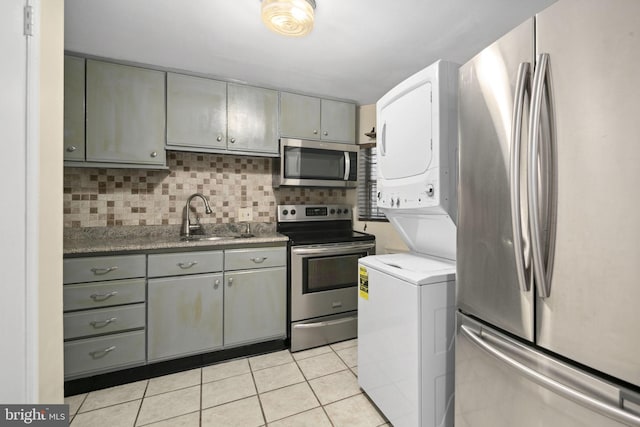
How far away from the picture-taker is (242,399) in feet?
5.96

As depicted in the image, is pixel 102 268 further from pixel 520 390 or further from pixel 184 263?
pixel 520 390

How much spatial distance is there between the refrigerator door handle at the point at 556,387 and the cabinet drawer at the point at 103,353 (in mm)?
2125

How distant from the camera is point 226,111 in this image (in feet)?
8.14

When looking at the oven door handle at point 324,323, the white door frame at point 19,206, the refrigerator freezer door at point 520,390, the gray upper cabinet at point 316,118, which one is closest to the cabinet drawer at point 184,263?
the oven door handle at point 324,323

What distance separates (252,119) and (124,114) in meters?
0.98

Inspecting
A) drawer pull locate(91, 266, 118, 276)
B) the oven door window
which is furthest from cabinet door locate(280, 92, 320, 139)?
drawer pull locate(91, 266, 118, 276)

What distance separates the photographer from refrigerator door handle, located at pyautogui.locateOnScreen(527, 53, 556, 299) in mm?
815

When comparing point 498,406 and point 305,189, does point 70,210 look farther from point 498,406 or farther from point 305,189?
point 498,406

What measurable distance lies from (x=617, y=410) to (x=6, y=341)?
65.7 inches

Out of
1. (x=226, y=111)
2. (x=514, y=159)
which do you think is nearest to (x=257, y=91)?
(x=226, y=111)

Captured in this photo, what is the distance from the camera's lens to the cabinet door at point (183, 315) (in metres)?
2.04

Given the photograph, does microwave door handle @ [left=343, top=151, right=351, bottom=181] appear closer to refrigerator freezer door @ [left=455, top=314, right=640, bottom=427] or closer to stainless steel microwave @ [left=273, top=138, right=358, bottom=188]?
stainless steel microwave @ [left=273, top=138, right=358, bottom=188]

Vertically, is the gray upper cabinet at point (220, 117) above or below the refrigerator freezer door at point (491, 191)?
above

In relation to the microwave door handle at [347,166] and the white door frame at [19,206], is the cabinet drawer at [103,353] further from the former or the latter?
the microwave door handle at [347,166]
